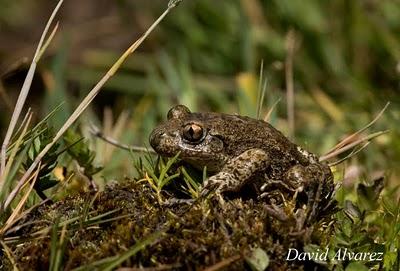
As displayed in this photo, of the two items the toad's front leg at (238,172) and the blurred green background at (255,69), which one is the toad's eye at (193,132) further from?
the blurred green background at (255,69)

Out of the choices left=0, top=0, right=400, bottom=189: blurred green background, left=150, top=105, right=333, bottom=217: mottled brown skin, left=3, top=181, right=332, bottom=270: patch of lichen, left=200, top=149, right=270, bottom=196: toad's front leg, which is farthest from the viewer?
left=0, top=0, right=400, bottom=189: blurred green background

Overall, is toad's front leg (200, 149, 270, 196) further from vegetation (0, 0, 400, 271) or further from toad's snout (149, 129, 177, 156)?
toad's snout (149, 129, 177, 156)

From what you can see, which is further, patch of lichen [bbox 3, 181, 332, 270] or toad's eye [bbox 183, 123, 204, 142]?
toad's eye [bbox 183, 123, 204, 142]

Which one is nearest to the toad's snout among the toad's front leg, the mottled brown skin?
the mottled brown skin

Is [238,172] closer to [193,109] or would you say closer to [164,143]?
[164,143]

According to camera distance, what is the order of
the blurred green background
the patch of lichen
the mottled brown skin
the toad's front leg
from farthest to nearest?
the blurred green background
the mottled brown skin
the toad's front leg
the patch of lichen

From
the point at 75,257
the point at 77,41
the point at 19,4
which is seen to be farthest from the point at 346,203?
the point at 19,4

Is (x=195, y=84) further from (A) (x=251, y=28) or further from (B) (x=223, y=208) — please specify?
(B) (x=223, y=208)
